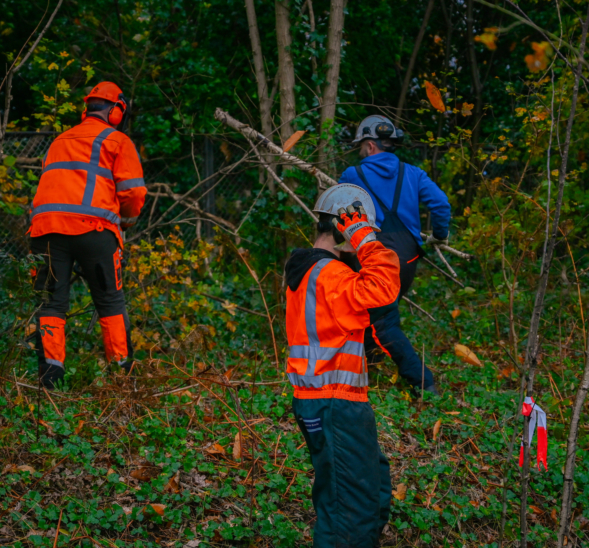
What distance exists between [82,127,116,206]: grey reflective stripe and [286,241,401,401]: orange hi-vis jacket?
2.20 m

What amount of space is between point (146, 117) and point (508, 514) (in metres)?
6.27

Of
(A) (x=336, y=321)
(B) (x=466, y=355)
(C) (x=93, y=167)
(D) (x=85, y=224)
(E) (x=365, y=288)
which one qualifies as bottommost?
(B) (x=466, y=355)

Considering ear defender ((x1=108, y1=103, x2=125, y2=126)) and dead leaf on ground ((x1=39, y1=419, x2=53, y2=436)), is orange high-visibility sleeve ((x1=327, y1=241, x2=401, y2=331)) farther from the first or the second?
ear defender ((x1=108, y1=103, x2=125, y2=126))

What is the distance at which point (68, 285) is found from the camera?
413 centimetres

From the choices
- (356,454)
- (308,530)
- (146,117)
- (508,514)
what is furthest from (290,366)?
(146,117)

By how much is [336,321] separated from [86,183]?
2.45m

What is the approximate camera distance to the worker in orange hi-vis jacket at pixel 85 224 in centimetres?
400

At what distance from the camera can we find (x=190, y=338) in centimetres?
474

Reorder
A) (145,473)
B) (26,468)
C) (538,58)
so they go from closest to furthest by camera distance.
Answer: (538,58) < (26,468) < (145,473)

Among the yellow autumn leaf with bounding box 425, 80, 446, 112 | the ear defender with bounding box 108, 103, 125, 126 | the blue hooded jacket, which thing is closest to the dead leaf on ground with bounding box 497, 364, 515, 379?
the blue hooded jacket

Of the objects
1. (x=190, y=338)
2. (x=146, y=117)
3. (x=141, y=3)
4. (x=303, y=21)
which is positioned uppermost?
(x=141, y=3)

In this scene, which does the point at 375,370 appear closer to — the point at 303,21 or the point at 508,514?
the point at 508,514

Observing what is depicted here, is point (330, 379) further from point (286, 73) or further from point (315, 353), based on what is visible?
point (286, 73)

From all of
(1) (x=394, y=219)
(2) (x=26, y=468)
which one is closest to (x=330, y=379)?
(2) (x=26, y=468)
